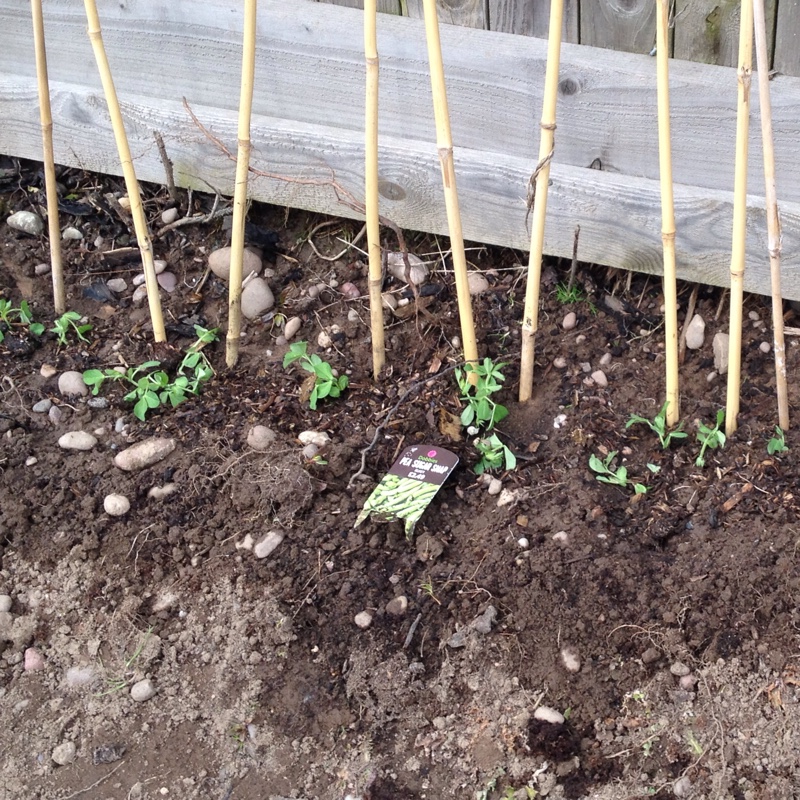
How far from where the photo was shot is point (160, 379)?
8.92 ft

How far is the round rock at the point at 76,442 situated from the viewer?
2578 mm

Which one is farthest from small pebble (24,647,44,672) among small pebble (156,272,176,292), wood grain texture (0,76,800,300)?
wood grain texture (0,76,800,300)

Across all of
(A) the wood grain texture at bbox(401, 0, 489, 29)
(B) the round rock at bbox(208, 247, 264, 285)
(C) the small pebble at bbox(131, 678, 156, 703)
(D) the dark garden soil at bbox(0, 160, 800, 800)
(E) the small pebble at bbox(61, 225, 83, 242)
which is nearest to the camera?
(D) the dark garden soil at bbox(0, 160, 800, 800)

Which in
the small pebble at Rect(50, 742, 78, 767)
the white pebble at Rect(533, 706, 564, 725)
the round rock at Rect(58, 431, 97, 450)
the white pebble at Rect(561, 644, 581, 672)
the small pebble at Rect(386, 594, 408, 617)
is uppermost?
the round rock at Rect(58, 431, 97, 450)

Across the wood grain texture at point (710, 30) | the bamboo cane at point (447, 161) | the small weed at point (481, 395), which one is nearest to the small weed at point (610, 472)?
the small weed at point (481, 395)

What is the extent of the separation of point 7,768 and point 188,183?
1.96m

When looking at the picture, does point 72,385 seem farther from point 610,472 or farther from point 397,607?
point 610,472

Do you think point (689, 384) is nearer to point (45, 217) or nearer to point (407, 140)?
point (407, 140)

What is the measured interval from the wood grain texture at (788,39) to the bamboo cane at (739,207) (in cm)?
37

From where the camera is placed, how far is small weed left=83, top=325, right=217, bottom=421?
2.66 metres

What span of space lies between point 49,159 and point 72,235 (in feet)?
1.65

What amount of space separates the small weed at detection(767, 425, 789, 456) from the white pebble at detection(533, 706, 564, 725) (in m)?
0.91

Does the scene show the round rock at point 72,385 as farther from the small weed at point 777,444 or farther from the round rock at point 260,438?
the small weed at point 777,444

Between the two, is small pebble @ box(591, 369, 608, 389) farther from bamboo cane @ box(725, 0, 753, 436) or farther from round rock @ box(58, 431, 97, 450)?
round rock @ box(58, 431, 97, 450)
